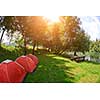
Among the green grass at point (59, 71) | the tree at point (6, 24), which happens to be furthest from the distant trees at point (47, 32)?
the green grass at point (59, 71)

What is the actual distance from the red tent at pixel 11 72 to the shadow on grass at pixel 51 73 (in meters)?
0.06

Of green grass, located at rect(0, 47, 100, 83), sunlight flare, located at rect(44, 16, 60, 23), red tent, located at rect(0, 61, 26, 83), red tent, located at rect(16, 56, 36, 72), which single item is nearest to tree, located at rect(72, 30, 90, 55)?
green grass, located at rect(0, 47, 100, 83)

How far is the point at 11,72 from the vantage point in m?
2.31

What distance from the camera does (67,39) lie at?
7.75ft

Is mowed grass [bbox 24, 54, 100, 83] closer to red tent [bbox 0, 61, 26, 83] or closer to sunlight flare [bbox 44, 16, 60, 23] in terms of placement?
red tent [bbox 0, 61, 26, 83]

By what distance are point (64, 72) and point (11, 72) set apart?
45 cm

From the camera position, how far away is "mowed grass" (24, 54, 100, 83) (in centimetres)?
232

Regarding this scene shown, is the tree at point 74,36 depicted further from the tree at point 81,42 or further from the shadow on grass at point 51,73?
the shadow on grass at point 51,73

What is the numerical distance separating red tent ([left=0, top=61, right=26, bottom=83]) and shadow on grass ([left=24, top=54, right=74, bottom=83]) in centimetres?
6
